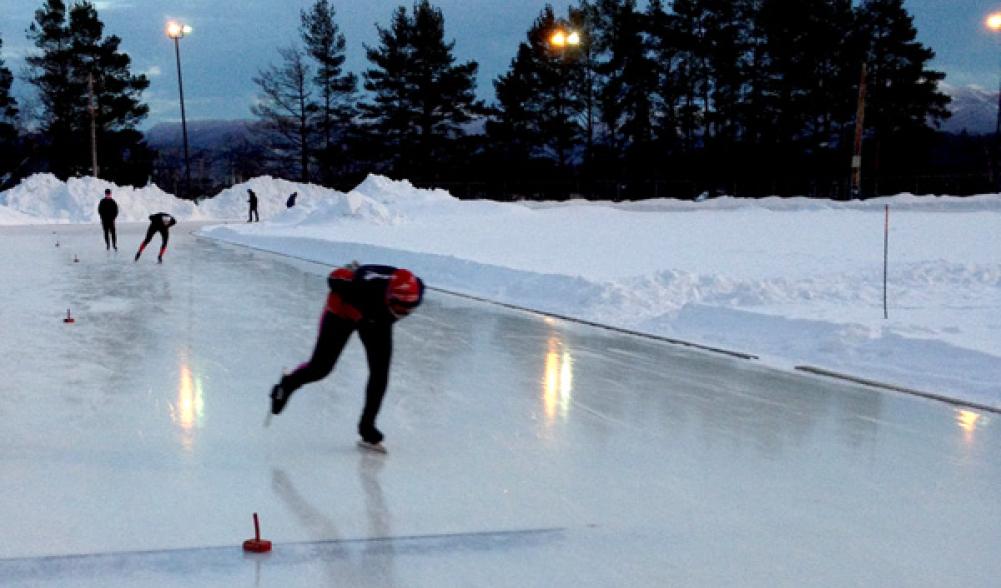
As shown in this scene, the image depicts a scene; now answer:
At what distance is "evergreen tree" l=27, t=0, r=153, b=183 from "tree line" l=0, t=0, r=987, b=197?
0.43 ft

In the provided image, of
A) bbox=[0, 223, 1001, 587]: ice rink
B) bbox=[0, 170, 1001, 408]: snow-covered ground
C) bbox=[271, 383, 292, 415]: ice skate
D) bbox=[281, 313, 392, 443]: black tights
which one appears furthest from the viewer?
bbox=[0, 170, 1001, 408]: snow-covered ground

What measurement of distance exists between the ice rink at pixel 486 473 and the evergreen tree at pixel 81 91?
196 ft

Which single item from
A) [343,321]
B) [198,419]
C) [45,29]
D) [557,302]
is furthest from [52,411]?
[45,29]

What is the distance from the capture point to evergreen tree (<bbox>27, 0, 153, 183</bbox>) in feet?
208

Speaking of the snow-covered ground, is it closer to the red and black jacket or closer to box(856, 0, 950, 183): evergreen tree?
the red and black jacket

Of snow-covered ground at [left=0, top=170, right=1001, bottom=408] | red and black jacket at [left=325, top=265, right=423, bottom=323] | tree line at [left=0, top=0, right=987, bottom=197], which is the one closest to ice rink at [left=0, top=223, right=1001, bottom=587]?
red and black jacket at [left=325, top=265, right=423, bottom=323]

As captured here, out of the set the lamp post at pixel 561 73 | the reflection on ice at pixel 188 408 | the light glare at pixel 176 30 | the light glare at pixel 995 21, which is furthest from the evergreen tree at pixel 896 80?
the reflection on ice at pixel 188 408

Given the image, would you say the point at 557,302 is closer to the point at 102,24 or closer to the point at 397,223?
the point at 397,223

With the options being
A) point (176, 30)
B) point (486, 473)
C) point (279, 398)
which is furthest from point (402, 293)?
point (176, 30)

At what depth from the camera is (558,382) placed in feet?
27.8

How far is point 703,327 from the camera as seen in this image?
11.6 metres

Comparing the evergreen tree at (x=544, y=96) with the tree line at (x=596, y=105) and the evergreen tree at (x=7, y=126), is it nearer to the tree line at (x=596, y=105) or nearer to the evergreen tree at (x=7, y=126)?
the tree line at (x=596, y=105)

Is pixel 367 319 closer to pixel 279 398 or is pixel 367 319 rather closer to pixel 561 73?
pixel 279 398

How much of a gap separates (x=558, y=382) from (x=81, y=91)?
64.1 meters
